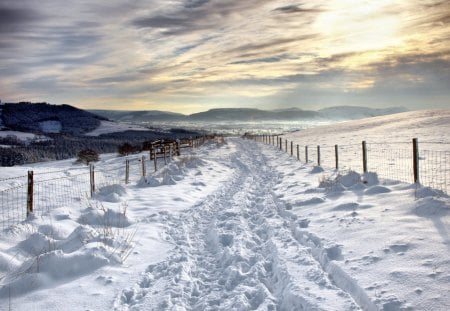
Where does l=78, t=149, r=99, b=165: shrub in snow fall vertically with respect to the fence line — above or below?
above

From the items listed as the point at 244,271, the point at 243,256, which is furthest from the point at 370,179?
the point at 244,271

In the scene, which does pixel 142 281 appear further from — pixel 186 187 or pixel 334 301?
pixel 186 187

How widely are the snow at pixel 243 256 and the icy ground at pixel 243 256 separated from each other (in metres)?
0.02

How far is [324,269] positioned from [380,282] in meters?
1.19

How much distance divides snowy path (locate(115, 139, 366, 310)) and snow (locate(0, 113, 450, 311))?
22mm

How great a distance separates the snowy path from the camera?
524cm

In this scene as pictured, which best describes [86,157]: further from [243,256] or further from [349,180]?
[243,256]

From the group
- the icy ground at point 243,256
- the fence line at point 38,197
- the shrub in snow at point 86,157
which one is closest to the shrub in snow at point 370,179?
the icy ground at point 243,256

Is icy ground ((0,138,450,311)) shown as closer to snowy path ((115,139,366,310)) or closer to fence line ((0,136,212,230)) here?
snowy path ((115,139,366,310))

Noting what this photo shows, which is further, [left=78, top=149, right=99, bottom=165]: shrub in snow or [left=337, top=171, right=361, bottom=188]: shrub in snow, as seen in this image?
[left=78, top=149, right=99, bottom=165]: shrub in snow

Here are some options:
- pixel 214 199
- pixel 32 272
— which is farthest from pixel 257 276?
pixel 214 199

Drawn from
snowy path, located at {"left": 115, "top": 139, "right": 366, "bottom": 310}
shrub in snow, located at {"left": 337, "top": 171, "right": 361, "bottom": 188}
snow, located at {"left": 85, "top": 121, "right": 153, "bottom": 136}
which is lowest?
snowy path, located at {"left": 115, "top": 139, "right": 366, "bottom": 310}

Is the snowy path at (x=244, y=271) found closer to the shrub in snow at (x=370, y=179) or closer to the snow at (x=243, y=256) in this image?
the snow at (x=243, y=256)

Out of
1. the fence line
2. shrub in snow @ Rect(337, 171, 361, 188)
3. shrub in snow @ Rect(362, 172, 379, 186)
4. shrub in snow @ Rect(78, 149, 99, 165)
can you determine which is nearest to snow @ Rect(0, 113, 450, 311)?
shrub in snow @ Rect(362, 172, 379, 186)
